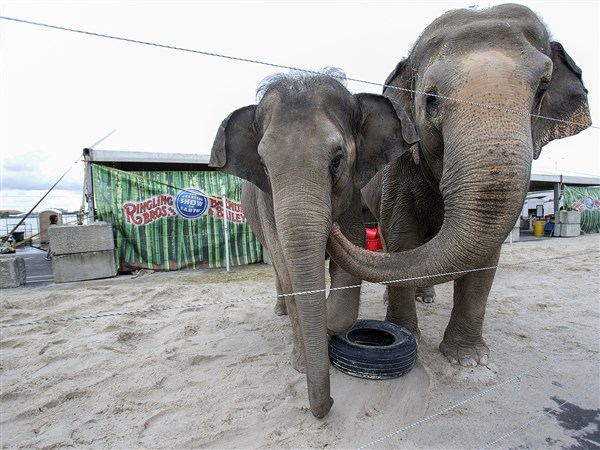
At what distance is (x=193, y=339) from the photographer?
3805mm

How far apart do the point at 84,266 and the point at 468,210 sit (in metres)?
7.77

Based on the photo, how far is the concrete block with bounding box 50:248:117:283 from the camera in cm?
731

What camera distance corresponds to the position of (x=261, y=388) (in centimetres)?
275

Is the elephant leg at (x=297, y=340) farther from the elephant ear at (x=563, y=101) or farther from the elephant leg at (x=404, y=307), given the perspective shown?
the elephant ear at (x=563, y=101)

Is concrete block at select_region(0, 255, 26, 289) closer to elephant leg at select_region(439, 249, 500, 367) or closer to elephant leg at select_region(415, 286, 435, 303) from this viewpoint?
elephant leg at select_region(415, 286, 435, 303)

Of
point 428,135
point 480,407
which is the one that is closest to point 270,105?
point 428,135

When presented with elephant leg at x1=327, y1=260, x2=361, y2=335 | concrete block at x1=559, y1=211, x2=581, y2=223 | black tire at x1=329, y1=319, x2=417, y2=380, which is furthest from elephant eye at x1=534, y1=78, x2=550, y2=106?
concrete block at x1=559, y1=211, x2=581, y2=223

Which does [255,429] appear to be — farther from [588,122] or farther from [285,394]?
[588,122]

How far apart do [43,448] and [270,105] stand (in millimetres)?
2549

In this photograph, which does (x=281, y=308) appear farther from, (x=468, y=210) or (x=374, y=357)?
(x=468, y=210)

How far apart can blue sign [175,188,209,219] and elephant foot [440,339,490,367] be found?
6815 mm

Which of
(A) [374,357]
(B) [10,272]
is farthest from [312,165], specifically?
(B) [10,272]

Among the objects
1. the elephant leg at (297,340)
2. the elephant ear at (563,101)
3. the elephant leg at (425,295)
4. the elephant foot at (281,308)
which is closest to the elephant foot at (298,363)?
the elephant leg at (297,340)

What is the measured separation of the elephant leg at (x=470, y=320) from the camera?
10.1 ft
